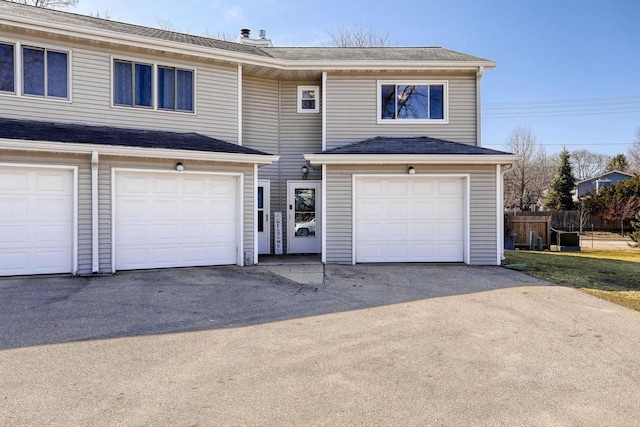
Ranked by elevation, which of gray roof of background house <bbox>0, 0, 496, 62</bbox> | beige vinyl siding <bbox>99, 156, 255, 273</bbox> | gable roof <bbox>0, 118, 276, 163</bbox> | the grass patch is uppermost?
gray roof of background house <bbox>0, 0, 496, 62</bbox>

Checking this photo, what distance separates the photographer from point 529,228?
1861 cm

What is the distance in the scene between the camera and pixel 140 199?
361 inches

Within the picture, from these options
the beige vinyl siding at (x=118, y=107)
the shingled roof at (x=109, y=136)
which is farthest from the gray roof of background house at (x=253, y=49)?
the shingled roof at (x=109, y=136)

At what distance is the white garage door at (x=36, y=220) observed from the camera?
321 inches

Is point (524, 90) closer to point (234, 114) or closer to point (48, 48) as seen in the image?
point (234, 114)

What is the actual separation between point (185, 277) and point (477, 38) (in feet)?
71.4

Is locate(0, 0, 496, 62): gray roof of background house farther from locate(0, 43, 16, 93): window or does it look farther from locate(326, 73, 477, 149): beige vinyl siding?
locate(0, 43, 16, 93): window

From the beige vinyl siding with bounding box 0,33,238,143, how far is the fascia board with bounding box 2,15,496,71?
33cm

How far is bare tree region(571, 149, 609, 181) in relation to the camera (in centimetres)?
5567

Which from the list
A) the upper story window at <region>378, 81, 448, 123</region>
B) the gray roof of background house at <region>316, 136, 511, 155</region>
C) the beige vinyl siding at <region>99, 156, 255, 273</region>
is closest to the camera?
the beige vinyl siding at <region>99, 156, 255, 273</region>

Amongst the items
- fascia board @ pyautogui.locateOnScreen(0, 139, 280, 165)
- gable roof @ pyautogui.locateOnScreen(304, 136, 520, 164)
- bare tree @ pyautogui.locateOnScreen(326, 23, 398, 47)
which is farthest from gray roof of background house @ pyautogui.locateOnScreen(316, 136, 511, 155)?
bare tree @ pyautogui.locateOnScreen(326, 23, 398, 47)

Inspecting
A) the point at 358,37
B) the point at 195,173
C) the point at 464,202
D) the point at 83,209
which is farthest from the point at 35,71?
the point at 358,37

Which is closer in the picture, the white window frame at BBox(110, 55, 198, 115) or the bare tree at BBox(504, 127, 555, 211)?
the white window frame at BBox(110, 55, 198, 115)

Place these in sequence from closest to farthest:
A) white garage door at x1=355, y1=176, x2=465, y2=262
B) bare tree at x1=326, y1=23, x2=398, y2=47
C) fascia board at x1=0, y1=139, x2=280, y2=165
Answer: fascia board at x1=0, y1=139, x2=280, y2=165 → white garage door at x1=355, y1=176, x2=465, y2=262 → bare tree at x1=326, y1=23, x2=398, y2=47
